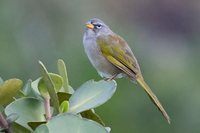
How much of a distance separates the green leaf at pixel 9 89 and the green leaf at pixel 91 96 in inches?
3.9

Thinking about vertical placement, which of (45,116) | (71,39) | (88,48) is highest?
(45,116)

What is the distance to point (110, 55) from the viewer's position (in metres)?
2.77

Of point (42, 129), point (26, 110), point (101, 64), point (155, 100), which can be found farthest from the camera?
point (101, 64)

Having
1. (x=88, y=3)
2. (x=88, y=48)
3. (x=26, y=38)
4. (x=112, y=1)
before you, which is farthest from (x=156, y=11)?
(x=88, y=48)

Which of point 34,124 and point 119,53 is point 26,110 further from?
point 119,53

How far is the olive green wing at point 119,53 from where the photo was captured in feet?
8.56

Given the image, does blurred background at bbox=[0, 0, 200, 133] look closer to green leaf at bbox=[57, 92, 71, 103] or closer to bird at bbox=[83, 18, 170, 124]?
bird at bbox=[83, 18, 170, 124]

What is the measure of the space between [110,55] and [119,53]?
68 millimetres

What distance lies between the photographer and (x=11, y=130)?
98 centimetres

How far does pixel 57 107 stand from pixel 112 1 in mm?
8238

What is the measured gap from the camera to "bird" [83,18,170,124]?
2.61 m

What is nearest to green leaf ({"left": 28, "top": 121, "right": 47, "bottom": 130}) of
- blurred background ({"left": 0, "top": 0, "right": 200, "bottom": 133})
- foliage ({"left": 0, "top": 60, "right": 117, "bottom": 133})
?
foliage ({"left": 0, "top": 60, "right": 117, "bottom": 133})

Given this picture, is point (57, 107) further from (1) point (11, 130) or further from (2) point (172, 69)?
(2) point (172, 69)

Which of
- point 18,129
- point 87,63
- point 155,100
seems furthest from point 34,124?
point 87,63
